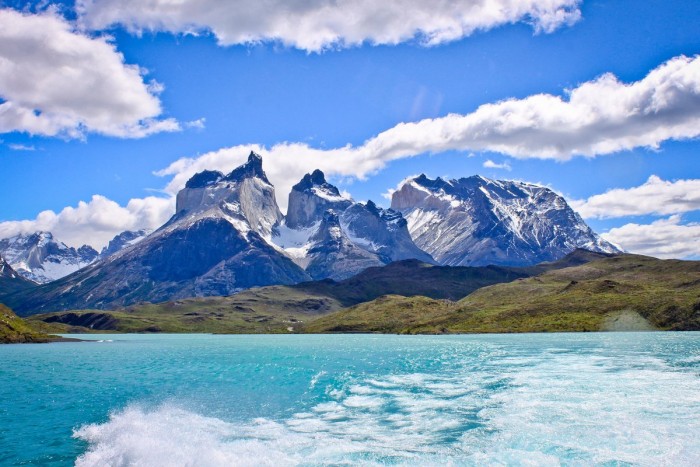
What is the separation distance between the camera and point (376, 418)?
4775cm

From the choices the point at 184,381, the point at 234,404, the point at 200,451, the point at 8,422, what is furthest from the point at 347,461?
the point at 184,381

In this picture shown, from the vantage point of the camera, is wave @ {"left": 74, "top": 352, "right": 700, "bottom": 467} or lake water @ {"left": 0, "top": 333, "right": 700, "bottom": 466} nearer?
wave @ {"left": 74, "top": 352, "right": 700, "bottom": 467}

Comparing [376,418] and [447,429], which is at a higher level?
[447,429]

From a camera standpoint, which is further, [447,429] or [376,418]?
[376,418]

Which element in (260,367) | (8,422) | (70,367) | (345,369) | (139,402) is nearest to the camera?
(8,422)

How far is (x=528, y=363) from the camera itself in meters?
86.8

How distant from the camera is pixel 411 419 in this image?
46469 mm

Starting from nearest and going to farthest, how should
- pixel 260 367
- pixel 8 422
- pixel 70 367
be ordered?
pixel 8 422 → pixel 260 367 → pixel 70 367

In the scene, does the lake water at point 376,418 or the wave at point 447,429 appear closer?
the wave at point 447,429

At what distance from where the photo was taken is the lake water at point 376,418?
119ft

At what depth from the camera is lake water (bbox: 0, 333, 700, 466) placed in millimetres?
36219

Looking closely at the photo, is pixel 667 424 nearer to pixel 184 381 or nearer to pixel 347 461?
pixel 347 461

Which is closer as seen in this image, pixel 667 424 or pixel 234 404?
pixel 667 424

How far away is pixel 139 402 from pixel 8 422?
44.9 ft
